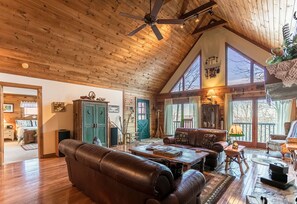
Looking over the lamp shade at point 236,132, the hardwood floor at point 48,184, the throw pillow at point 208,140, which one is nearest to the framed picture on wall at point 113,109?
the hardwood floor at point 48,184

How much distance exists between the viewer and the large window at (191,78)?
7626 millimetres

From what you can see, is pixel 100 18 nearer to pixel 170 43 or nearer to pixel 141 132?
pixel 170 43

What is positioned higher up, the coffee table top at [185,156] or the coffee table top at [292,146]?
the coffee table top at [292,146]

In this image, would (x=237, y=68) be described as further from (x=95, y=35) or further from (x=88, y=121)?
(x=88, y=121)

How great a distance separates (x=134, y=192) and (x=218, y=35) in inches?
282

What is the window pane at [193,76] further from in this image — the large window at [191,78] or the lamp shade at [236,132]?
the lamp shade at [236,132]

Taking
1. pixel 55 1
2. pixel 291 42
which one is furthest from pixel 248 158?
pixel 55 1

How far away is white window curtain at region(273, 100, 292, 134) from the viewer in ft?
17.9

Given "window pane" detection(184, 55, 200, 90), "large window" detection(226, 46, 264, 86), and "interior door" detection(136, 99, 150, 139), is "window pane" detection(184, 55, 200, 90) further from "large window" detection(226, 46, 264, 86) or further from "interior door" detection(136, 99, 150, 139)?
"interior door" detection(136, 99, 150, 139)

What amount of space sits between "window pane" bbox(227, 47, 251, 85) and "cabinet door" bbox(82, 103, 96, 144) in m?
5.52

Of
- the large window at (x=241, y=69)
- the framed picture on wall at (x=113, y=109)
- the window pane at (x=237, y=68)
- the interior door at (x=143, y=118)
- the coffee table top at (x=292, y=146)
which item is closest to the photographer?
the coffee table top at (x=292, y=146)

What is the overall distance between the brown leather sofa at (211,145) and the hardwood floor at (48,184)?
0.29 m

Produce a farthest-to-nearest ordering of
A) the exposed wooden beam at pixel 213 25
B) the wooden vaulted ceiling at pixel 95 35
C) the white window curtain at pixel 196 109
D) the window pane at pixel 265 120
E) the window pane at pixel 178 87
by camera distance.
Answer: the window pane at pixel 178 87, the white window curtain at pixel 196 109, the exposed wooden beam at pixel 213 25, the window pane at pixel 265 120, the wooden vaulted ceiling at pixel 95 35

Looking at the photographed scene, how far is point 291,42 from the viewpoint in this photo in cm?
134
